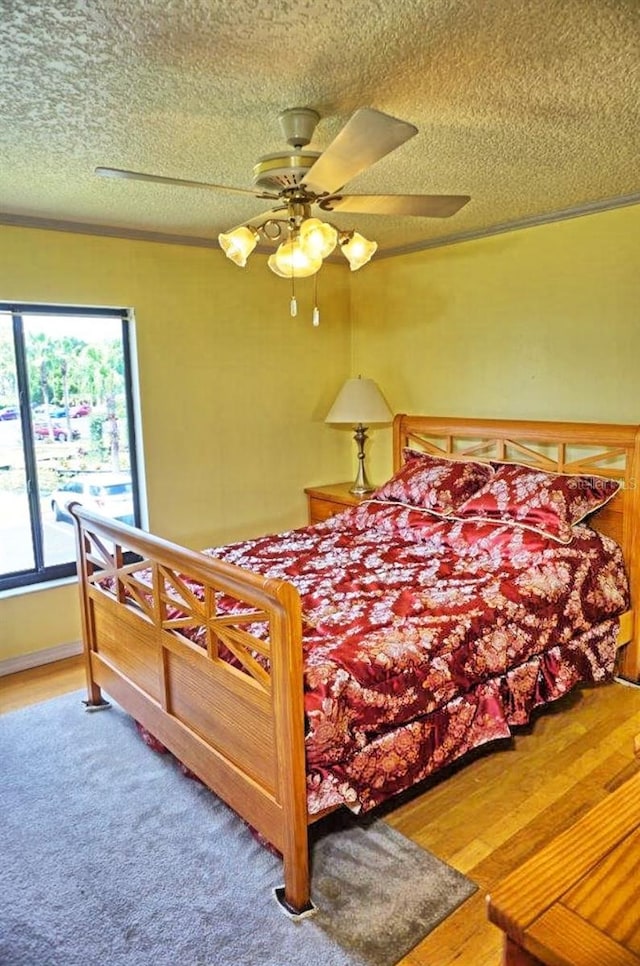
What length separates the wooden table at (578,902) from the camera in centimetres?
70

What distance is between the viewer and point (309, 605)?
8.50 feet

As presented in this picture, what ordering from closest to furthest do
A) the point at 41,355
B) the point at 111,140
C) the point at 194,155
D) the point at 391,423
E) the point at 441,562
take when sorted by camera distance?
the point at 111,140
the point at 194,155
the point at 441,562
the point at 41,355
the point at 391,423

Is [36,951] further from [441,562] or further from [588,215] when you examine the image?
[588,215]

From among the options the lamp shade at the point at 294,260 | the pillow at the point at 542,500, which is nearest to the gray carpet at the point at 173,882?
the pillow at the point at 542,500

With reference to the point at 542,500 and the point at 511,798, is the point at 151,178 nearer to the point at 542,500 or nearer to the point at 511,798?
the point at 542,500

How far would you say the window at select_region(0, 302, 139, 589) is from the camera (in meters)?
3.53

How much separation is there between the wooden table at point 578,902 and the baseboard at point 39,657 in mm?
3407

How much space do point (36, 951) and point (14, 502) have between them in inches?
94.1

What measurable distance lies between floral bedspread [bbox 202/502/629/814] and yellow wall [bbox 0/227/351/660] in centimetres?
88

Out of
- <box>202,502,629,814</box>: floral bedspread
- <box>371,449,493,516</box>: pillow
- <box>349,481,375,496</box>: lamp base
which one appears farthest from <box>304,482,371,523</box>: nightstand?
<box>202,502,629,814</box>: floral bedspread

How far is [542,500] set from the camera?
319 centimetres

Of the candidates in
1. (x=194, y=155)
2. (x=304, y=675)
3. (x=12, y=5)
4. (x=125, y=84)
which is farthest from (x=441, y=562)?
(x=12, y=5)

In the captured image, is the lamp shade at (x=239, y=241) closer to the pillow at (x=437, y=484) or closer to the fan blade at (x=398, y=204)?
Answer: the fan blade at (x=398, y=204)

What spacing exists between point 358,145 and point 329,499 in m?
2.96
